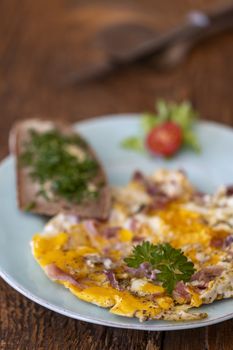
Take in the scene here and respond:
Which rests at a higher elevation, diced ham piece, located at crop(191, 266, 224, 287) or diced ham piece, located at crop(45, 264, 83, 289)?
diced ham piece, located at crop(191, 266, 224, 287)

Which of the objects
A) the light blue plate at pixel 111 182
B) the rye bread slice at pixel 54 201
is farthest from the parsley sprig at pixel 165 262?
the rye bread slice at pixel 54 201

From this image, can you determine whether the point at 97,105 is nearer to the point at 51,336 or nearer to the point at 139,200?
the point at 139,200

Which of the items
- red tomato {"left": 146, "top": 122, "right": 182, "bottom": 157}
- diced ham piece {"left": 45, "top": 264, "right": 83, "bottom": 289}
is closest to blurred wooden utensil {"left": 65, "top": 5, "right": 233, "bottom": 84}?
red tomato {"left": 146, "top": 122, "right": 182, "bottom": 157}

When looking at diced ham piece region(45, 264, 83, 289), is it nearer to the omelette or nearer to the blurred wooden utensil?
the omelette

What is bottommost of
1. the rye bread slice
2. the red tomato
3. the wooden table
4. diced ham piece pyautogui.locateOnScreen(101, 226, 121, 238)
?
diced ham piece pyautogui.locateOnScreen(101, 226, 121, 238)

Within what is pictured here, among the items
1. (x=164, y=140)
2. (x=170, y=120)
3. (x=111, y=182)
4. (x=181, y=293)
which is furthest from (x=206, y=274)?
(x=170, y=120)

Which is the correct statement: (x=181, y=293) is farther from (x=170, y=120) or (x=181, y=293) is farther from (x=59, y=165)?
(x=170, y=120)

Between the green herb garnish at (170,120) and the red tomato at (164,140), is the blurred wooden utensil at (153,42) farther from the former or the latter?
the red tomato at (164,140)
